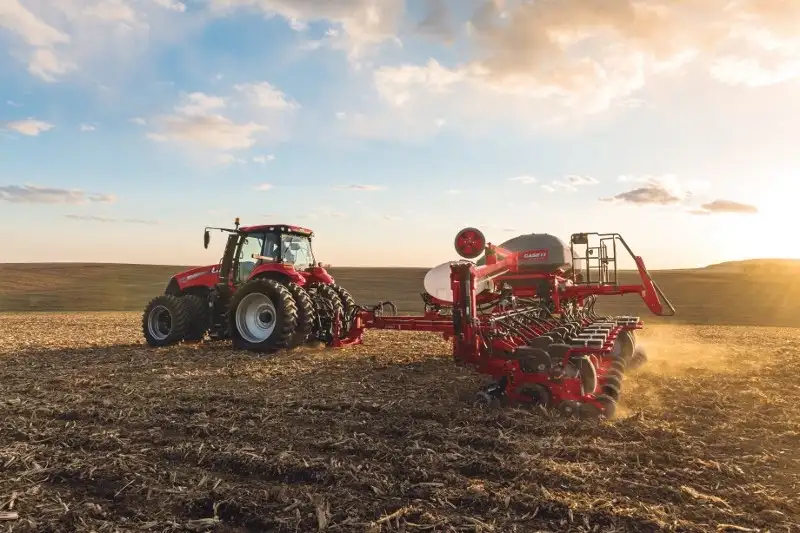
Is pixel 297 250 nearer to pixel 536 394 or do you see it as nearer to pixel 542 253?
pixel 542 253

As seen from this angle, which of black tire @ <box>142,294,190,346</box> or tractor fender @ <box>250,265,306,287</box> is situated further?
black tire @ <box>142,294,190,346</box>

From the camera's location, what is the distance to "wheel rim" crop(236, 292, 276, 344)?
11484 mm

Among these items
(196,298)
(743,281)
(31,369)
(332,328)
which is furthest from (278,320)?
(743,281)

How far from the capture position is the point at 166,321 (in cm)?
1276

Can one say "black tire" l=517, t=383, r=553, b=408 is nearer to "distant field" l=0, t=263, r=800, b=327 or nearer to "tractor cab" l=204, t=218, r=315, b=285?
"tractor cab" l=204, t=218, r=315, b=285

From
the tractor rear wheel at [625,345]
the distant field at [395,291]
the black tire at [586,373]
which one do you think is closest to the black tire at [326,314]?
the tractor rear wheel at [625,345]

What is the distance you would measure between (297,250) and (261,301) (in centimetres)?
163

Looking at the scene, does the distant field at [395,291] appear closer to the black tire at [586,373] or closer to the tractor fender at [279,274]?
the tractor fender at [279,274]

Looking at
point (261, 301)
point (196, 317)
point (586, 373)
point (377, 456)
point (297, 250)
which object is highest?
point (297, 250)

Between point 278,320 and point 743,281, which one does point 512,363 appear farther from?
point 743,281

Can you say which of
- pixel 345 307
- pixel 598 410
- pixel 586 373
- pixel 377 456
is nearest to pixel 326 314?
pixel 345 307

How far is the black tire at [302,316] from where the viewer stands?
436 inches

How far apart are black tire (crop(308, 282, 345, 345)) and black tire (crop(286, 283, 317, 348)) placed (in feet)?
1.54

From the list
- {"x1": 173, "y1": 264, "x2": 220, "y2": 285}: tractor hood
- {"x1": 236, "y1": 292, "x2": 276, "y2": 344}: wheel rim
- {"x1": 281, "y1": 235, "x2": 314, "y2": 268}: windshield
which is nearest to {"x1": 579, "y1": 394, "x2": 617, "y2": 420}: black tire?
{"x1": 236, "y1": 292, "x2": 276, "y2": 344}: wheel rim
